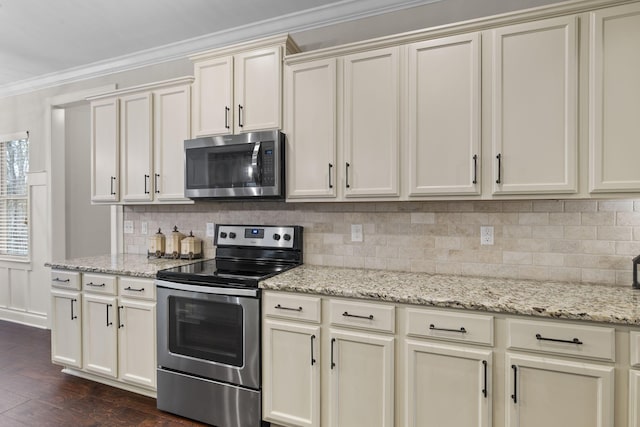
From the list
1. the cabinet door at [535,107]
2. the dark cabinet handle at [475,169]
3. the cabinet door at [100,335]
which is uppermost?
the cabinet door at [535,107]

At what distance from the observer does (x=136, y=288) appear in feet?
8.35

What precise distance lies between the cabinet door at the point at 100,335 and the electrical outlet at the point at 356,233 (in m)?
1.81

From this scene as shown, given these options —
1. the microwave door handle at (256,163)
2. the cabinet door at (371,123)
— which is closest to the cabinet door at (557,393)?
the cabinet door at (371,123)

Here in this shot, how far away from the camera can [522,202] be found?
7.20 ft

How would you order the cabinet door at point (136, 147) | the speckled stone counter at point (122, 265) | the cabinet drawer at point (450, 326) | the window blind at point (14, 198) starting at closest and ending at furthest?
the cabinet drawer at point (450, 326)
the speckled stone counter at point (122, 265)
the cabinet door at point (136, 147)
the window blind at point (14, 198)

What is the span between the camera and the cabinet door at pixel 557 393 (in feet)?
4.96

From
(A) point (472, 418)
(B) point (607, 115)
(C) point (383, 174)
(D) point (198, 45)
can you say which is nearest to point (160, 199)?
(D) point (198, 45)

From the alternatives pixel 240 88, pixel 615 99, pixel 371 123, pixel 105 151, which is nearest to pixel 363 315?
pixel 371 123

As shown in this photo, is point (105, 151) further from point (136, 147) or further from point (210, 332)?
point (210, 332)

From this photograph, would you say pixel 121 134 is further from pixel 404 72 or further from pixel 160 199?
pixel 404 72

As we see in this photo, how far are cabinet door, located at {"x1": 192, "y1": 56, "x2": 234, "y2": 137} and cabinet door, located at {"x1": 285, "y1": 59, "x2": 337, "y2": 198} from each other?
0.47 meters

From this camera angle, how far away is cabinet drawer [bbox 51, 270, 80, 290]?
9.17ft

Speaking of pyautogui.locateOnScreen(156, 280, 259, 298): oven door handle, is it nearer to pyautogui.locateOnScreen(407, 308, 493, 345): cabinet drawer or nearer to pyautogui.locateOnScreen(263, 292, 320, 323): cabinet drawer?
pyautogui.locateOnScreen(263, 292, 320, 323): cabinet drawer

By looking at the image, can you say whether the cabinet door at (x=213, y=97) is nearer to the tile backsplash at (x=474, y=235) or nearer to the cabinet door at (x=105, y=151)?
the tile backsplash at (x=474, y=235)
